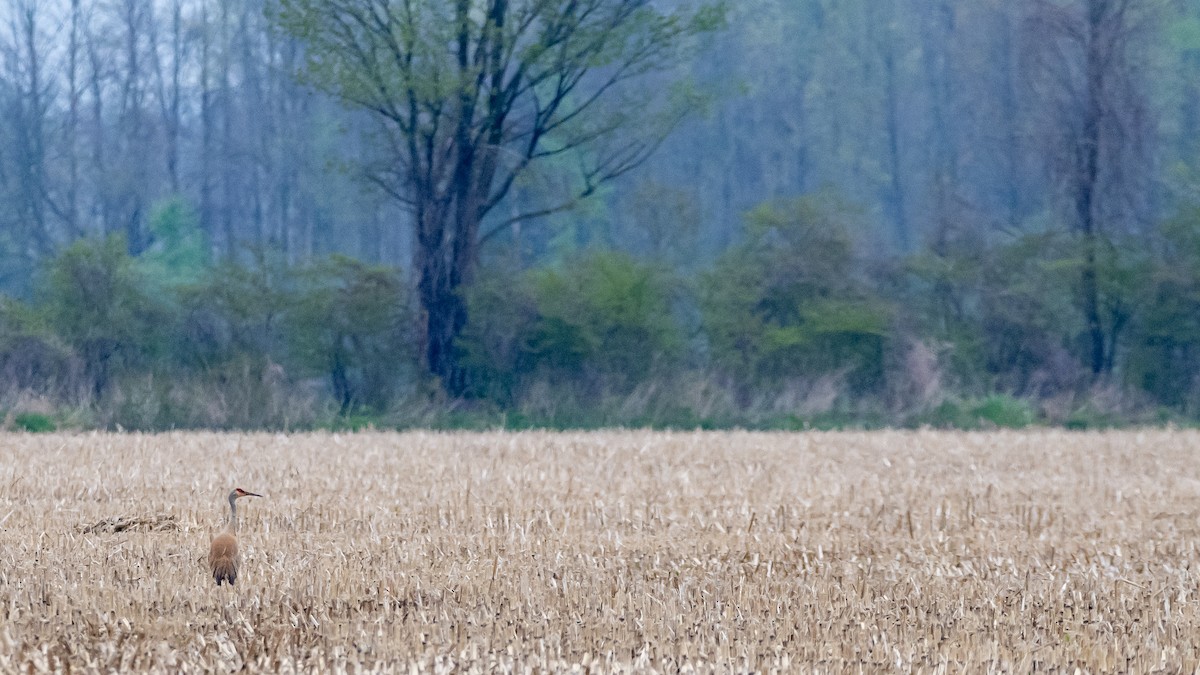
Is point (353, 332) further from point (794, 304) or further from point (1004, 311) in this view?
point (1004, 311)

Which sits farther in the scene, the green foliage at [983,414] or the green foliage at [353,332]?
the green foliage at [353,332]

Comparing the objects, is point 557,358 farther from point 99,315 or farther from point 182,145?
point 182,145

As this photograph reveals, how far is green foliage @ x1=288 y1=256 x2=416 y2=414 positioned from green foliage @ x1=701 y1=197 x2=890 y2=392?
19.9ft

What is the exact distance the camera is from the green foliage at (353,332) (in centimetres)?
2483

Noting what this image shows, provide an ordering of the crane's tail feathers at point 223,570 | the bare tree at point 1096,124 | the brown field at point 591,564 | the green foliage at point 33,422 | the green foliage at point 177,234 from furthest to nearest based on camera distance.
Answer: the green foliage at point 177,234 → the bare tree at point 1096,124 → the green foliage at point 33,422 → the crane's tail feathers at point 223,570 → the brown field at point 591,564

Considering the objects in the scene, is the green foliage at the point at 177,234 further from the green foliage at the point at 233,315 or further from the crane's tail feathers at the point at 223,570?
the crane's tail feathers at the point at 223,570

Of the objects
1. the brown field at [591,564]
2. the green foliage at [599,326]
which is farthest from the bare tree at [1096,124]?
the brown field at [591,564]

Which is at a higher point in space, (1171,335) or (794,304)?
(794,304)

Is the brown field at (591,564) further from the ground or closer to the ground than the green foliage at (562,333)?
closer to the ground

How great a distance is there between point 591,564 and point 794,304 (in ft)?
63.6

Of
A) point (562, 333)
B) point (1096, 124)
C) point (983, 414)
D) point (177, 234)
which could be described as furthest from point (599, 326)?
point (177, 234)

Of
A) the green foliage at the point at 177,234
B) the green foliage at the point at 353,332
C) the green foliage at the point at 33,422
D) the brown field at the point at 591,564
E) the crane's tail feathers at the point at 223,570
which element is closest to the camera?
the brown field at the point at 591,564

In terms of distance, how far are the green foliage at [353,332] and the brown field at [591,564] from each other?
9587 millimetres

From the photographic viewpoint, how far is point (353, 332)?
25.1 meters
